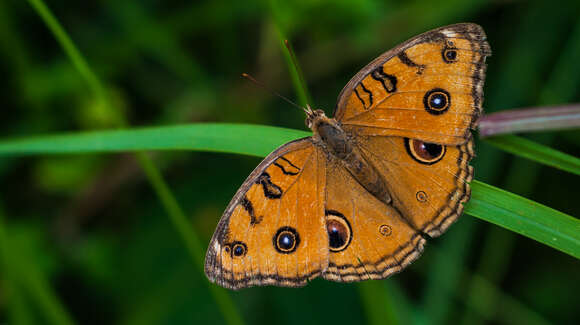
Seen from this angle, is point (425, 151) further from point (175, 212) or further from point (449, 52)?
point (175, 212)

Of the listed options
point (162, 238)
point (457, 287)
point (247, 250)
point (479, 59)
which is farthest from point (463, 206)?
point (162, 238)

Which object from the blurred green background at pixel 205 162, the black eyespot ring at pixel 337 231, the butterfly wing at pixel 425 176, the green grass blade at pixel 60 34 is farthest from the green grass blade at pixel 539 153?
the green grass blade at pixel 60 34

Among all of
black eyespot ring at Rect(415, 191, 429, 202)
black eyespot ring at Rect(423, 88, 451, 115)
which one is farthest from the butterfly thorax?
black eyespot ring at Rect(423, 88, 451, 115)

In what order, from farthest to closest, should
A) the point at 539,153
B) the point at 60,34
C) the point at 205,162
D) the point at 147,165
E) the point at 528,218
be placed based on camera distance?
the point at 205,162, the point at 147,165, the point at 60,34, the point at 539,153, the point at 528,218

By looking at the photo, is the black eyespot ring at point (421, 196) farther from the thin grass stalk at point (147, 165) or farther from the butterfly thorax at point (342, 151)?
the thin grass stalk at point (147, 165)

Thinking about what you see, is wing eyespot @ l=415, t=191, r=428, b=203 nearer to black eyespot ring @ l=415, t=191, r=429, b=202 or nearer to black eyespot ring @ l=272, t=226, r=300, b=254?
black eyespot ring @ l=415, t=191, r=429, b=202

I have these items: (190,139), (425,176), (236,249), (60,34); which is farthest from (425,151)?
(60,34)

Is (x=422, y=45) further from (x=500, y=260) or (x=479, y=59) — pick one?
A: (x=500, y=260)

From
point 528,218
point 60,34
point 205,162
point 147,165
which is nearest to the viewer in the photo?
point 528,218
